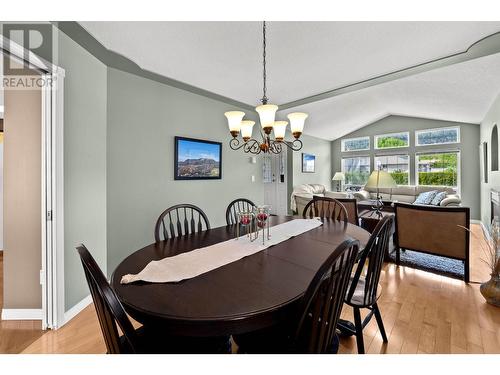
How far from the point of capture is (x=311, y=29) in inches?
78.4

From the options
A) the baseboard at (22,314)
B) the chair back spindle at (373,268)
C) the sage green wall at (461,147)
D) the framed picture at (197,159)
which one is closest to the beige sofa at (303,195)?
the framed picture at (197,159)

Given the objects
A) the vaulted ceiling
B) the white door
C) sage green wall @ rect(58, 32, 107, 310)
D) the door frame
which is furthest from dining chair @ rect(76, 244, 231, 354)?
the white door

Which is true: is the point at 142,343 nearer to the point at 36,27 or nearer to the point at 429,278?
the point at 36,27

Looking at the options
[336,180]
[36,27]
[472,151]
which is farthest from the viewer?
[336,180]

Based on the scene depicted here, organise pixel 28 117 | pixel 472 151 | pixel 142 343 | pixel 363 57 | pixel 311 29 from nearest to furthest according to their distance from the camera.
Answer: pixel 142 343
pixel 28 117
pixel 311 29
pixel 363 57
pixel 472 151

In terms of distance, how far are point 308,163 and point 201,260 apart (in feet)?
20.0

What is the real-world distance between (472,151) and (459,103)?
7.32 feet

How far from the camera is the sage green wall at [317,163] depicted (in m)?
6.38

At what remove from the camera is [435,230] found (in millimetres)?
2617

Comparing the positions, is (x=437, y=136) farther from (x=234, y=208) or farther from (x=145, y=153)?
(x=145, y=153)

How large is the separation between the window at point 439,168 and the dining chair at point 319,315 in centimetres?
706

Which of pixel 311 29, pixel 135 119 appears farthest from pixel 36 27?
pixel 311 29

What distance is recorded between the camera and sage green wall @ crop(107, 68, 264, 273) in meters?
2.40

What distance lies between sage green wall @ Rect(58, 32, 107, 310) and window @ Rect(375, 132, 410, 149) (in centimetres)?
753
